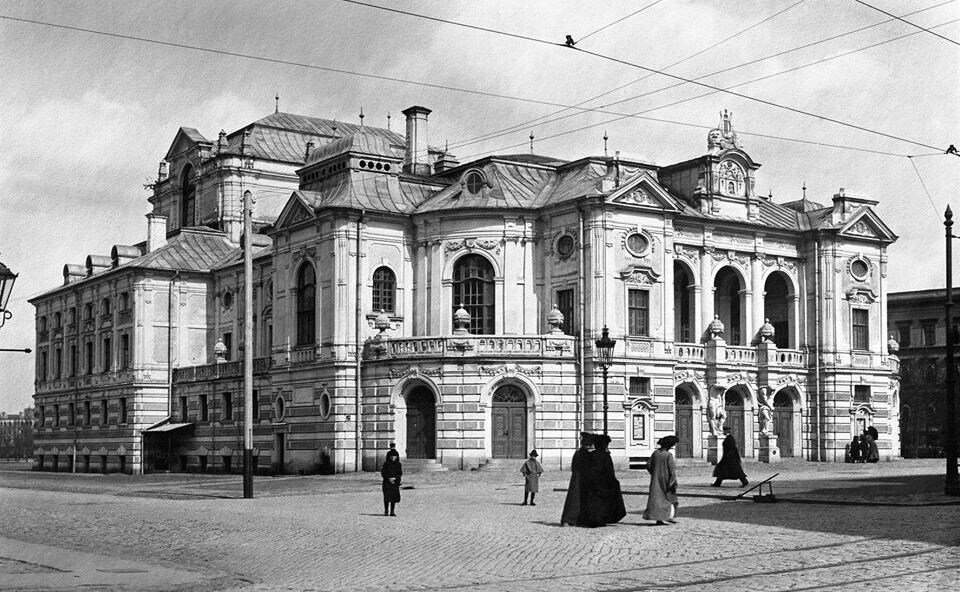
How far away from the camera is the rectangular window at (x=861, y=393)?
205 ft

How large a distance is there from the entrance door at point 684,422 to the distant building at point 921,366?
109ft

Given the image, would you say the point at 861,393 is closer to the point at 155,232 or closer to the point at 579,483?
the point at 579,483

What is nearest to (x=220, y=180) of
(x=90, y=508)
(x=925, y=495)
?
(x=90, y=508)

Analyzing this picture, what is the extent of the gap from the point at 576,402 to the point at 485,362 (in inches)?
163

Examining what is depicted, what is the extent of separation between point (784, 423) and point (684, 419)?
6.41m

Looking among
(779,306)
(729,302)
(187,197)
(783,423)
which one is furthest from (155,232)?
(783,423)

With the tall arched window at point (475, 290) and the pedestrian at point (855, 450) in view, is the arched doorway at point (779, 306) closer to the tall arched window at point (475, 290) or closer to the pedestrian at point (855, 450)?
the pedestrian at point (855, 450)

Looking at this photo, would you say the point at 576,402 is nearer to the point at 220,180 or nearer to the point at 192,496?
the point at 192,496

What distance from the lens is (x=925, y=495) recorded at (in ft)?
108

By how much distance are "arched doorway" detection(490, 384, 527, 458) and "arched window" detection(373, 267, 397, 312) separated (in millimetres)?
7514

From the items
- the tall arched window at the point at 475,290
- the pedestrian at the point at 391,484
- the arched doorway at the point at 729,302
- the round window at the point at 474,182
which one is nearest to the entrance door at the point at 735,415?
the arched doorway at the point at 729,302

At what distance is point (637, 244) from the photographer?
56031 millimetres

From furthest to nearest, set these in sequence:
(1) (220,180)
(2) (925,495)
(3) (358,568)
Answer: (1) (220,180) → (2) (925,495) → (3) (358,568)

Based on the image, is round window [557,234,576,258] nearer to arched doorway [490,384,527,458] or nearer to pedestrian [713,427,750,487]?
arched doorway [490,384,527,458]
